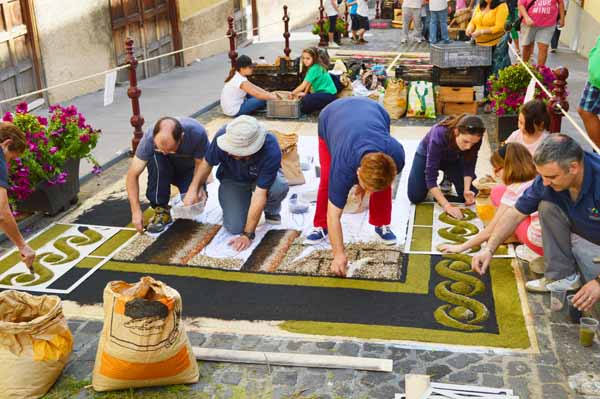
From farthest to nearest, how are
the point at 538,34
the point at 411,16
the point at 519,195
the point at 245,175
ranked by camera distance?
1. the point at 411,16
2. the point at 538,34
3. the point at 245,175
4. the point at 519,195

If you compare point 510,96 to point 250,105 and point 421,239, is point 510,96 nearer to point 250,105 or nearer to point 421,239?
point 421,239

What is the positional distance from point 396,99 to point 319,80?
1049 millimetres

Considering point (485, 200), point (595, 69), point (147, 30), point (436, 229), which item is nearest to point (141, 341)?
point (436, 229)

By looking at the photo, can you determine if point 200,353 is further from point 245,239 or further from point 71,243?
point 71,243

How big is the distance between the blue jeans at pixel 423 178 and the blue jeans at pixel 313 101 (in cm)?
348

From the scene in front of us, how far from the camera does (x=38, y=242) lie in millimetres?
5848

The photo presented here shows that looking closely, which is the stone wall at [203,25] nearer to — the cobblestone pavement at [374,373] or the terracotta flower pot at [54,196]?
the terracotta flower pot at [54,196]

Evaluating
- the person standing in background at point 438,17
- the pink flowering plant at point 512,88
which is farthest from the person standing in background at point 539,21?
the person standing in background at point 438,17

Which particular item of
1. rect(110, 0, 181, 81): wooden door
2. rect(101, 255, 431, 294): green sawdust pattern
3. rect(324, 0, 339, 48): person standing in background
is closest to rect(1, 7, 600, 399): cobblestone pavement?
rect(101, 255, 431, 294): green sawdust pattern

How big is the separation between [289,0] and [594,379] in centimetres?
1825

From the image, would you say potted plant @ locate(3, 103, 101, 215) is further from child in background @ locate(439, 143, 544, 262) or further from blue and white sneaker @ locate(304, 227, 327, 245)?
child in background @ locate(439, 143, 544, 262)

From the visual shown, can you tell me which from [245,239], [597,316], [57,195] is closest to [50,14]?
[57,195]

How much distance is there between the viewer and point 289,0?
20.8 meters

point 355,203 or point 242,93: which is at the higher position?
point 242,93
